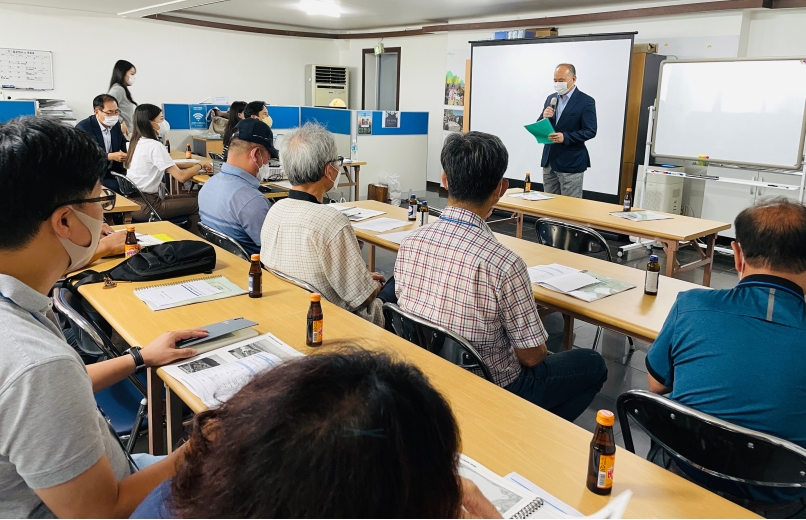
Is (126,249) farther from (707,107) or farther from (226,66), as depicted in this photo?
(226,66)

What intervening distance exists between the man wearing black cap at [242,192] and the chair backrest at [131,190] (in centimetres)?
166

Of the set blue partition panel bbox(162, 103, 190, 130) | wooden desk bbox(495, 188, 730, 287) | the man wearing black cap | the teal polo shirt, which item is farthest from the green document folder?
blue partition panel bbox(162, 103, 190, 130)

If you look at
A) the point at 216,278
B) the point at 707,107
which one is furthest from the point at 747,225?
the point at 707,107

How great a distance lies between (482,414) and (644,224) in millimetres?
2796

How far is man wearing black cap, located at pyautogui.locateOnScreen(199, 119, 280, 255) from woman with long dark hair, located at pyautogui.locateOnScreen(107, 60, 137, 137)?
153 inches

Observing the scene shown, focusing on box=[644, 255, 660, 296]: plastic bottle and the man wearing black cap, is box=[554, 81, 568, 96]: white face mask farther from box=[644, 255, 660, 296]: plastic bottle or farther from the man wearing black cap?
box=[644, 255, 660, 296]: plastic bottle

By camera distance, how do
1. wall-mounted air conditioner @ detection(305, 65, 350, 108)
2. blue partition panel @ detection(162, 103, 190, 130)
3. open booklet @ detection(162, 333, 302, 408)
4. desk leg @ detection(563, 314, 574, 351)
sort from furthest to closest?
wall-mounted air conditioner @ detection(305, 65, 350, 108), blue partition panel @ detection(162, 103, 190, 130), desk leg @ detection(563, 314, 574, 351), open booklet @ detection(162, 333, 302, 408)

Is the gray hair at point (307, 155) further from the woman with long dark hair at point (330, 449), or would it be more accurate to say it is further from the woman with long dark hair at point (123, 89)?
the woman with long dark hair at point (123, 89)

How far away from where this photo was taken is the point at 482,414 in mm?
1438

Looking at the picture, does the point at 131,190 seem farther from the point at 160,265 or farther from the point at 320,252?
the point at 320,252

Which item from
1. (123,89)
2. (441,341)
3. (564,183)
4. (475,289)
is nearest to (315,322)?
(441,341)

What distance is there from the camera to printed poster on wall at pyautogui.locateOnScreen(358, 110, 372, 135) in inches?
322

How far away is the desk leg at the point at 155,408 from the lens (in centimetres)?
184

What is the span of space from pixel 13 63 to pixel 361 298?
8.30m
